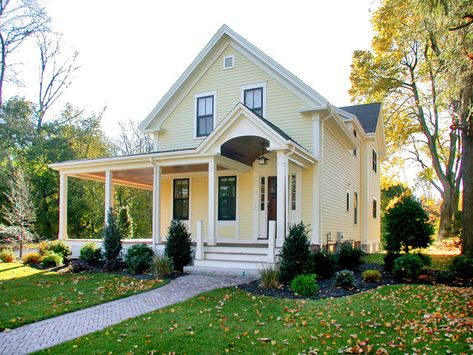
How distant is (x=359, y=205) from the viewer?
21.0 m

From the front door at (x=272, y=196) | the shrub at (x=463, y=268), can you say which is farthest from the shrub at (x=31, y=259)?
the shrub at (x=463, y=268)

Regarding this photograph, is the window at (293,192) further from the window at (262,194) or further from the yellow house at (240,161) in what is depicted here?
the window at (262,194)

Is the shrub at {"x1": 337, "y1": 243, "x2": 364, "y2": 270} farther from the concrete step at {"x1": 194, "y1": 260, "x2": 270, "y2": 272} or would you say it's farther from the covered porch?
the concrete step at {"x1": 194, "y1": 260, "x2": 270, "y2": 272}

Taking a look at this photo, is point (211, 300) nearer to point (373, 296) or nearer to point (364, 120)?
point (373, 296)

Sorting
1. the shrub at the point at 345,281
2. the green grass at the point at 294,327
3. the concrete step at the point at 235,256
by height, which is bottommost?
the green grass at the point at 294,327

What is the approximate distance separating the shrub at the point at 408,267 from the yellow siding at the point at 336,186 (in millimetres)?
3233

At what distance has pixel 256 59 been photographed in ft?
47.8

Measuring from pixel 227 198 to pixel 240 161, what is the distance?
177 centimetres

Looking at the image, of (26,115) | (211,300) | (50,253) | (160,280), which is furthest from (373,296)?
(26,115)

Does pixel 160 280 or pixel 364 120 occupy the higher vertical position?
pixel 364 120

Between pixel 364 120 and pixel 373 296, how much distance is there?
14810 millimetres

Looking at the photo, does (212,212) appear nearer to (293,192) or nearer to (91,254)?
(293,192)

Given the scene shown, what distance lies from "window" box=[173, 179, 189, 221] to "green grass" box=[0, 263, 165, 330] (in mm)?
4882

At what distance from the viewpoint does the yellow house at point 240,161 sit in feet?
39.6
